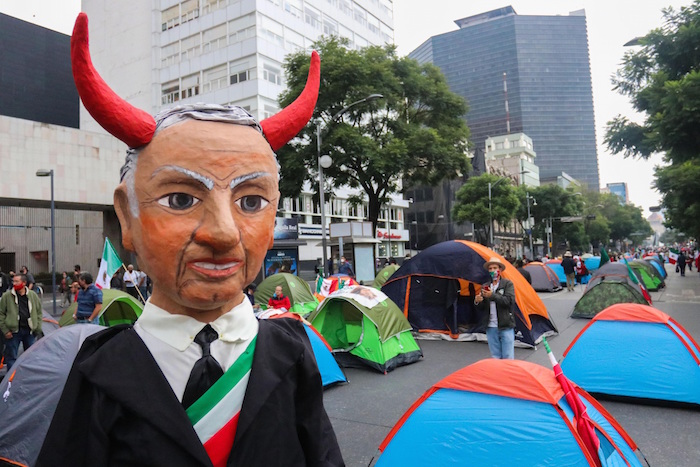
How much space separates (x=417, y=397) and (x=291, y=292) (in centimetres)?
713

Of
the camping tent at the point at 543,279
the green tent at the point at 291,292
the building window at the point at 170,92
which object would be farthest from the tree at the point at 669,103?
the building window at the point at 170,92

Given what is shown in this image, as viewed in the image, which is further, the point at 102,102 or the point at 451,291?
the point at 451,291

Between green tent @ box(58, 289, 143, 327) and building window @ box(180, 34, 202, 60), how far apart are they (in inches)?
1013

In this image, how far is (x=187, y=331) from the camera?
1.57m

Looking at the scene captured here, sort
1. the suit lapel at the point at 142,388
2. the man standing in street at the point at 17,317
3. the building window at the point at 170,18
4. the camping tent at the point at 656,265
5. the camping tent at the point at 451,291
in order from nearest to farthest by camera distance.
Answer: the suit lapel at the point at 142,388
the man standing in street at the point at 17,317
the camping tent at the point at 451,291
the camping tent at the point at 656,265
the building window at the point at 170,18

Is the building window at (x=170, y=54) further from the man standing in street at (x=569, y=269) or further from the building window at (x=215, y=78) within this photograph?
the man standing in street at (x=569, y=269)

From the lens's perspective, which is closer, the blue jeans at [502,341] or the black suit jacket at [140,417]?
the black suit jacket at [140,417]

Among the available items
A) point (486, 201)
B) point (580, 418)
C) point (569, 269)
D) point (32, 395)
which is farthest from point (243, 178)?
point (486, 201)

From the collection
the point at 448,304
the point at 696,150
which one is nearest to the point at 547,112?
the point at 696,150

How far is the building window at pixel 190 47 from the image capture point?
3061 centimetres

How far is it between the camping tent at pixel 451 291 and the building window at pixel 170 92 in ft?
85.7

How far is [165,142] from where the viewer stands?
1575 mm

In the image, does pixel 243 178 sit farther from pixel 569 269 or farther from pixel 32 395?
pixel 569 269

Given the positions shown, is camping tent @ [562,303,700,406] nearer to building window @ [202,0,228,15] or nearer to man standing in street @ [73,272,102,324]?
man standing in street @ [73,272,102,324]
